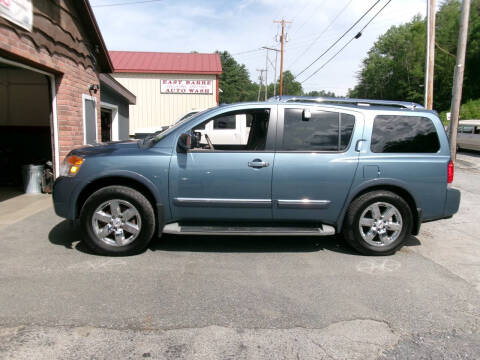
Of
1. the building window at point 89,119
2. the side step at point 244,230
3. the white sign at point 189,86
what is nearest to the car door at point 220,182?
the side step at point 244,230

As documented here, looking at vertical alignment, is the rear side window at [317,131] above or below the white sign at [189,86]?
below

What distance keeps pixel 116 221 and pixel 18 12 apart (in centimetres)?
378

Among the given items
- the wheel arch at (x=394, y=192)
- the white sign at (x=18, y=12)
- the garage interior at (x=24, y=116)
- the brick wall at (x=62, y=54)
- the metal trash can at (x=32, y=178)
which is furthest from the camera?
the garage interior at (x=24, y=116)

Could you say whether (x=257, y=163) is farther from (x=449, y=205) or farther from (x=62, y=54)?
(x=62, y=54)

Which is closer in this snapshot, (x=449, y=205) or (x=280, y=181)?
(x=280, y=181)

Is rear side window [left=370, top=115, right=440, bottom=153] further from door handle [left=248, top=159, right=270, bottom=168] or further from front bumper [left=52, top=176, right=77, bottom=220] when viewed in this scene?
front bumper [left=52, top=176, right=77, bottom=220]

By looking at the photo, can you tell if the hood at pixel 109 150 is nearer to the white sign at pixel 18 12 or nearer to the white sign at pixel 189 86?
the white sign at pixel 18 12

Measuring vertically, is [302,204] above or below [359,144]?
below

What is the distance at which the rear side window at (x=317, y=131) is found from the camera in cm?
439

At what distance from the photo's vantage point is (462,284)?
3832 millimetres

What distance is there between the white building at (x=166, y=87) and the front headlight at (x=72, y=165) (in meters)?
18.6

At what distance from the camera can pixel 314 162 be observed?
4.32 m

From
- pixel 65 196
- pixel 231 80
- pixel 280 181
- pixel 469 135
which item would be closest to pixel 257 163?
pixel 280 181

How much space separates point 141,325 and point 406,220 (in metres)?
3.37
